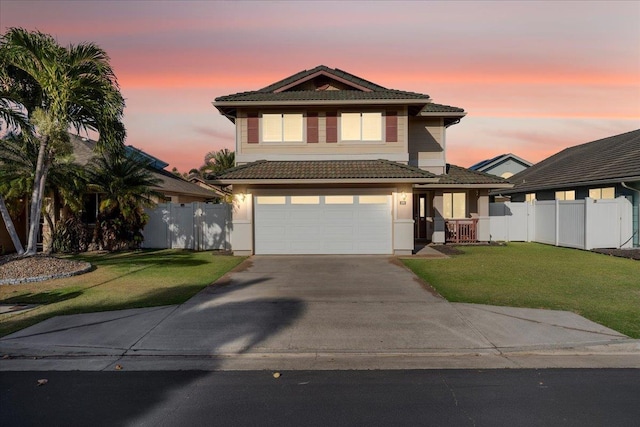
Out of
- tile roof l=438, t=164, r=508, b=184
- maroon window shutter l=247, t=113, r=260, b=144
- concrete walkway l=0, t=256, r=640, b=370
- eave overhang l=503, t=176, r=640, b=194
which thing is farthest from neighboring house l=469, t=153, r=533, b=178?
concrete walkway l=0, t=256, r=640, b=370

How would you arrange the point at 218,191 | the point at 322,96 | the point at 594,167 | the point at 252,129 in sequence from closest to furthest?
the point at 322,96
the point at 252,129
the point at 594,167
the point at 218,191

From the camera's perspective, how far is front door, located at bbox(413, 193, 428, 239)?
70.7 ft

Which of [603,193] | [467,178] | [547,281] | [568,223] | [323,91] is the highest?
[323,91]

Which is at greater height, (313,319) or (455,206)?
(455,206)

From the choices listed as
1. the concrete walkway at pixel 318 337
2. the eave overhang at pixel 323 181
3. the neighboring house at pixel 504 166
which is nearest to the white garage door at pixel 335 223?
the eave overhang at pixel 323 181

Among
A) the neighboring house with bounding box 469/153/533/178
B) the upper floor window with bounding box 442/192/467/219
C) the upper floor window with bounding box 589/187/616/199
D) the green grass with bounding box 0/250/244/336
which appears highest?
the neighboring house with bounding box 469/153/533/178

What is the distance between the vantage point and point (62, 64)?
41.4ft

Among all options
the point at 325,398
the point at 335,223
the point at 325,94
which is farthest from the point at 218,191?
the point at 325,398

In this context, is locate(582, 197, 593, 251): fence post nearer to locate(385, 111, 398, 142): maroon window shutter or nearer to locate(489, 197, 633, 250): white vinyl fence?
locate(489, 197, 633, 250): white vinyl fence

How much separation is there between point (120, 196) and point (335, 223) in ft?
30.4

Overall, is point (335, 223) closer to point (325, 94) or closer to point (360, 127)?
point (360, 127)

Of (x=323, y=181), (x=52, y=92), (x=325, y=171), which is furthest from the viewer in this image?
(x=325, y=171)

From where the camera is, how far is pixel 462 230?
2061 centimetres

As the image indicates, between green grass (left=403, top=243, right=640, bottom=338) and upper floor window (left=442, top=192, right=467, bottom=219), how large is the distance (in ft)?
14.3
